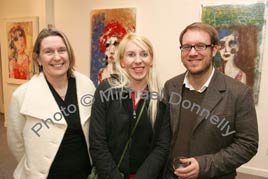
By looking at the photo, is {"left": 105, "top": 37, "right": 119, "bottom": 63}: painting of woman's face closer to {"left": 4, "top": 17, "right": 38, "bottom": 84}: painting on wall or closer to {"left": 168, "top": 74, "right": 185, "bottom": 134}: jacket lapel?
{"left": 4, "top": 17, "right": 38, "bottom": 84}: painting on wall

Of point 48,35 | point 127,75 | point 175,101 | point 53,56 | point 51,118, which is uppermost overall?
point 48,35

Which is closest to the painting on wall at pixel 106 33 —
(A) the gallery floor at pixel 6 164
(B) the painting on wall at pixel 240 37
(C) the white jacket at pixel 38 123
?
(B) the painting on wall at pixel 240 37

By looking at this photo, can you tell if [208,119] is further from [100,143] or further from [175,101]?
[100,143]

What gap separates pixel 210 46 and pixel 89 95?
0.82 m

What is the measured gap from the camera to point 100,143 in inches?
60.9

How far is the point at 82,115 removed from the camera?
1639 millimetres

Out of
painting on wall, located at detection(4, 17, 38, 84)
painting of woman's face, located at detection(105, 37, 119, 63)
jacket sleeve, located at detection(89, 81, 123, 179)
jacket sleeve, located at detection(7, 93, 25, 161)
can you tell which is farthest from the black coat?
painting on wall, located at detection(4, 17, 38, 84)

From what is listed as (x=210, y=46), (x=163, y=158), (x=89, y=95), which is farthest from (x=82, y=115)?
(x=210, y=46)

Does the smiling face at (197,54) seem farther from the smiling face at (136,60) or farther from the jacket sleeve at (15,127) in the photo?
the jacket sleeve at (15,127)

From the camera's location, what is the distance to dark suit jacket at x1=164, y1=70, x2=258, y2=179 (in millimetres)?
1445

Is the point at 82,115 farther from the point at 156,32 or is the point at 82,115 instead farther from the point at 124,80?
the point at 156,32

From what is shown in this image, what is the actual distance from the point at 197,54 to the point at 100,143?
30.2 inches

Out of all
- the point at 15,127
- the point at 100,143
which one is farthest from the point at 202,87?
the point at 15,127

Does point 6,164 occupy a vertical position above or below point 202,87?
below
